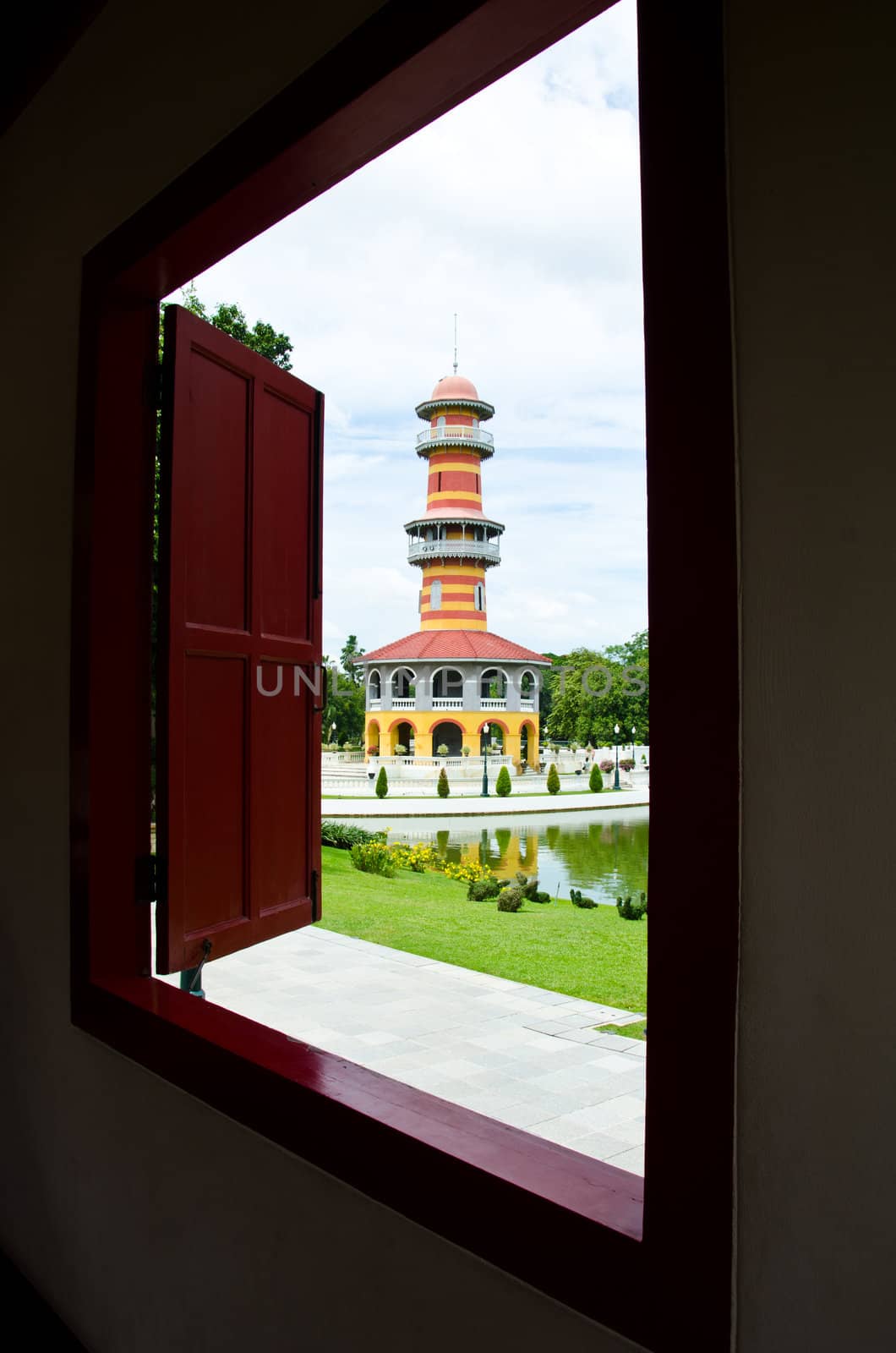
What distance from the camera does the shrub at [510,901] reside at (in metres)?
8.44

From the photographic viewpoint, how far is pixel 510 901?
8.48 meters

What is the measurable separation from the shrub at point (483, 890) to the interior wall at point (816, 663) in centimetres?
834

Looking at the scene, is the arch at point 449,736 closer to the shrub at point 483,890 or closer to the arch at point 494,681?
the arch at point 494,681

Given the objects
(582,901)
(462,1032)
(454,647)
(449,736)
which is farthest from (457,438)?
(462,1032)

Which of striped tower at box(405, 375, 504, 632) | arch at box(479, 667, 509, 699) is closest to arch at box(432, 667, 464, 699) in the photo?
arch at box(479, 667, 509, 699)

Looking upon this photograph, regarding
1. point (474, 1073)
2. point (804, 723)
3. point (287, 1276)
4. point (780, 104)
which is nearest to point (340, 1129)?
point (287, 1276)

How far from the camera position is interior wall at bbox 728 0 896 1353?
76 centimetres

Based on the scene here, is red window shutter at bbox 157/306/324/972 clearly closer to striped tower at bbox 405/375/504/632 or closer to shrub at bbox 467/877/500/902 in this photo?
shrub at bbox 467/877/500/902

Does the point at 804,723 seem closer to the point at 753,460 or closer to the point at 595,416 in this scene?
the point at 753,460

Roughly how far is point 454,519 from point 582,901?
5277mm

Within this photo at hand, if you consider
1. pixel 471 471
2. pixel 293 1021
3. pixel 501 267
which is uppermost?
pixel 501 267

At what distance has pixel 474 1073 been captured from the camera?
3549 millimetres

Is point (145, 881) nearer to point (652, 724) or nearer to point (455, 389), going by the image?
point (652, 724)

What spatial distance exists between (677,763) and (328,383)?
1604 cm
